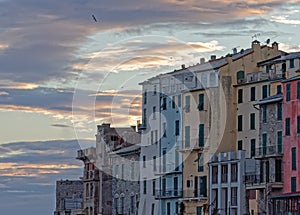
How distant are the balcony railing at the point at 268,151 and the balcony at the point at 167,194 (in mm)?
15244

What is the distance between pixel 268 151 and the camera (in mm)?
102250

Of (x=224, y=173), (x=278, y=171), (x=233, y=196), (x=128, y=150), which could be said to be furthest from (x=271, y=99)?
(x=128, y=150)

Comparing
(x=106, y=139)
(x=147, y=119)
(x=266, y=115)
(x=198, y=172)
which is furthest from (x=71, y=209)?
(x=266, y=115)

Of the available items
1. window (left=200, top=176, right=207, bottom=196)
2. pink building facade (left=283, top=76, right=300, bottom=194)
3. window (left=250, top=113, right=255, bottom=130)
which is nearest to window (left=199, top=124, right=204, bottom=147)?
window (left=200, top=176, right=207, bottom=196)

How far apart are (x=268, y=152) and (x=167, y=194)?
66.7ft

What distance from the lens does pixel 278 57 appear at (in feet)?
363

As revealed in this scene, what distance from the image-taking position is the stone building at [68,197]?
155 metres

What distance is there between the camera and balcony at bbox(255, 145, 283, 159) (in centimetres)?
10062

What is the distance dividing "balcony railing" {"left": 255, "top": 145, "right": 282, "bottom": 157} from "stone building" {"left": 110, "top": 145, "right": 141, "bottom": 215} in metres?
27.7

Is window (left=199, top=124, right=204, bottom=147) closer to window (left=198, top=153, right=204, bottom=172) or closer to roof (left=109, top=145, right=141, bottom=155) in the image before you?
window (left=198, top=153, right=204, bottom=172)

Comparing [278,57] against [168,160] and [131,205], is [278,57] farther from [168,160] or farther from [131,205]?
[131,205]

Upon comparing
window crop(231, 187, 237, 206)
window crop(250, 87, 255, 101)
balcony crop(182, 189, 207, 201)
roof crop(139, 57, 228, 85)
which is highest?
roof crop(139, 57, 228, 85)

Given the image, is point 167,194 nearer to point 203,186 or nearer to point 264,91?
point 203,186

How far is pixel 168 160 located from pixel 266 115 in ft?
62.2
